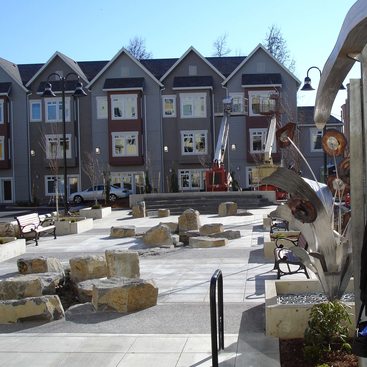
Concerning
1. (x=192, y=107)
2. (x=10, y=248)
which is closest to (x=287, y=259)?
(x=10, y=248)

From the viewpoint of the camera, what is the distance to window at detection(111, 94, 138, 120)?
147 ft

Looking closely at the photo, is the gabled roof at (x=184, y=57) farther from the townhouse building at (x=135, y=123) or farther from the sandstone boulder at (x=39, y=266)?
the sandstone boulder at (x=39, y=266)

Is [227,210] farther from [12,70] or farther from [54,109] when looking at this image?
[12,70]

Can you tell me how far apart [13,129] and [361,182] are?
4364 cm

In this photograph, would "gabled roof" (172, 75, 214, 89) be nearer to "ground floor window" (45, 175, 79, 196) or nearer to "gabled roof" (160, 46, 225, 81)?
"gabled roof" (160, 46, 225, 81)

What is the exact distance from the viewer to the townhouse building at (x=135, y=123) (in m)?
44.4

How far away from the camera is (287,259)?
32.0ft

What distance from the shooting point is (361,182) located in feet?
16.8

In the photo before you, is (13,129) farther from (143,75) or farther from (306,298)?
(306,298)

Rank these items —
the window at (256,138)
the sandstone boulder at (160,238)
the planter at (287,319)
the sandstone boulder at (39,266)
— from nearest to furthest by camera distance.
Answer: the planter at (287,319) → the sandstone boulder at (39,266) → the sandstone boulder at (160,238) → the window at (256,138)

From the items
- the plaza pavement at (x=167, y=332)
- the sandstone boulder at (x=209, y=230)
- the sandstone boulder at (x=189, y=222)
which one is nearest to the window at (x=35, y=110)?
the sandstone boulder at (x=189, y=222)

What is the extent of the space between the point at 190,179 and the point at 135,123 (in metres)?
6.28

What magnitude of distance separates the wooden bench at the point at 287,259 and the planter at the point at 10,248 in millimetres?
6777

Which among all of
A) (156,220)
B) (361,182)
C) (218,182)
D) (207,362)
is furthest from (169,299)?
(218,182)
